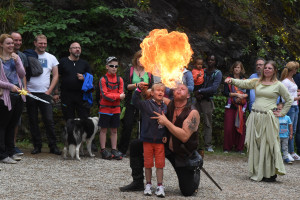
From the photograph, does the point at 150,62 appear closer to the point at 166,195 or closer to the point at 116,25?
the point at 166,195

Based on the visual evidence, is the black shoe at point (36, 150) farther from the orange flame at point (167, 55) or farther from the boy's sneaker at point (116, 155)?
the orange flame at point (167, 55)

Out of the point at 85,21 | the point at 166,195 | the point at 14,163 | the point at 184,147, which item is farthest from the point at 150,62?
the point at 85,21

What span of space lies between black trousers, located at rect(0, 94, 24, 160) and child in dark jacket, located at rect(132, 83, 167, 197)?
283cm

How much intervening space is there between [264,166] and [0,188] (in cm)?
442

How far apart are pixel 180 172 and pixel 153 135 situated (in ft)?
2.24

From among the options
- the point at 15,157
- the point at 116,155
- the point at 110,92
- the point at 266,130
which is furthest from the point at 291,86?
the point at 15,157

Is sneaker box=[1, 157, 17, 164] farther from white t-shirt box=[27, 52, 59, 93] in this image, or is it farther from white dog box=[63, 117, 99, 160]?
white t-shirt box=[27, 52, 59, 93]

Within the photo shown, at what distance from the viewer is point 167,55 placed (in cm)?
637

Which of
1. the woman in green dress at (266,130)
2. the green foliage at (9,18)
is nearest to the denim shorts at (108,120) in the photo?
the woman in green dress at (266,130)

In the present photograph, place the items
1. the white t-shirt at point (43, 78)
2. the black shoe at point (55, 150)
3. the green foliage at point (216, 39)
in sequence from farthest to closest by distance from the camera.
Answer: the green foliage at point (216, 39) < the black shoe at point (55, 150) < the white t-shirt at point (43, 78)

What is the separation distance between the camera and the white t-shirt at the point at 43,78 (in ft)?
28.9

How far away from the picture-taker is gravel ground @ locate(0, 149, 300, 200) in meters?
6.04

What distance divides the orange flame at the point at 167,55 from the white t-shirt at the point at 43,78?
3.04 meters

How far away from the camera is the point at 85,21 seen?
1217 centimetres
